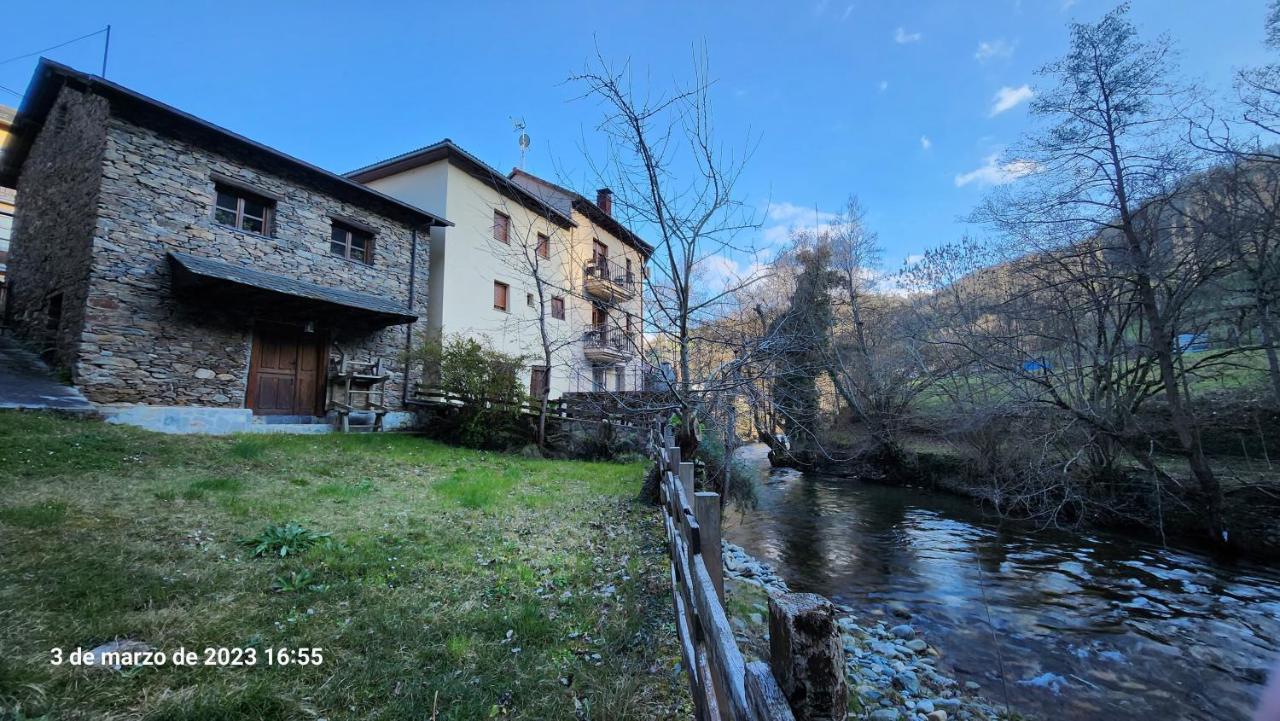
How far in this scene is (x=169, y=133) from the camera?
9.93 metres

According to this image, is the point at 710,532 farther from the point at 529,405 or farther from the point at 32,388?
the point at 32,388

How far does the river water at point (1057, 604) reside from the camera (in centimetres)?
427

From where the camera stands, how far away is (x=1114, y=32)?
29.7 ft

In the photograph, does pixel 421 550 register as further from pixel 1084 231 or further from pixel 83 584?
pixel 1084 231

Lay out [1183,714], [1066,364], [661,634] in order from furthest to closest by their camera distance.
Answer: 1. [1066,364]
2. [1183,714]
3. [661,634]

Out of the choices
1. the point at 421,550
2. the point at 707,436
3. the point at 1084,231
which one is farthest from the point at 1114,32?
the point at 421,550

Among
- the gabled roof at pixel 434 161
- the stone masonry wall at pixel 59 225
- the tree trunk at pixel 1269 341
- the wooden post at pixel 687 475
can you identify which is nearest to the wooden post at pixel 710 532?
the wooden post at pixel 687 475

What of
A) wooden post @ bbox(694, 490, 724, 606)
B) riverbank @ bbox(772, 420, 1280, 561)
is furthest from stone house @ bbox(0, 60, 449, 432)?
riverbank @ bbox(772, 420, 1280, 561)

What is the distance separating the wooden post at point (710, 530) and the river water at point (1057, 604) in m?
2.28

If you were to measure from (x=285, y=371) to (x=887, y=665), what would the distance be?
44.6 feet

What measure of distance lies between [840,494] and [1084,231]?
8002mm

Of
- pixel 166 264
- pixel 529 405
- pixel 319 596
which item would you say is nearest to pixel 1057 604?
pixel 319 596

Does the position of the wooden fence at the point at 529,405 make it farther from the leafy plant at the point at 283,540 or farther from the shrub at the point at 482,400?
the leafy plant at the point at 283,540

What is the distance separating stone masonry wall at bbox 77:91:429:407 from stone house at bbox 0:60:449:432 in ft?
0.08
